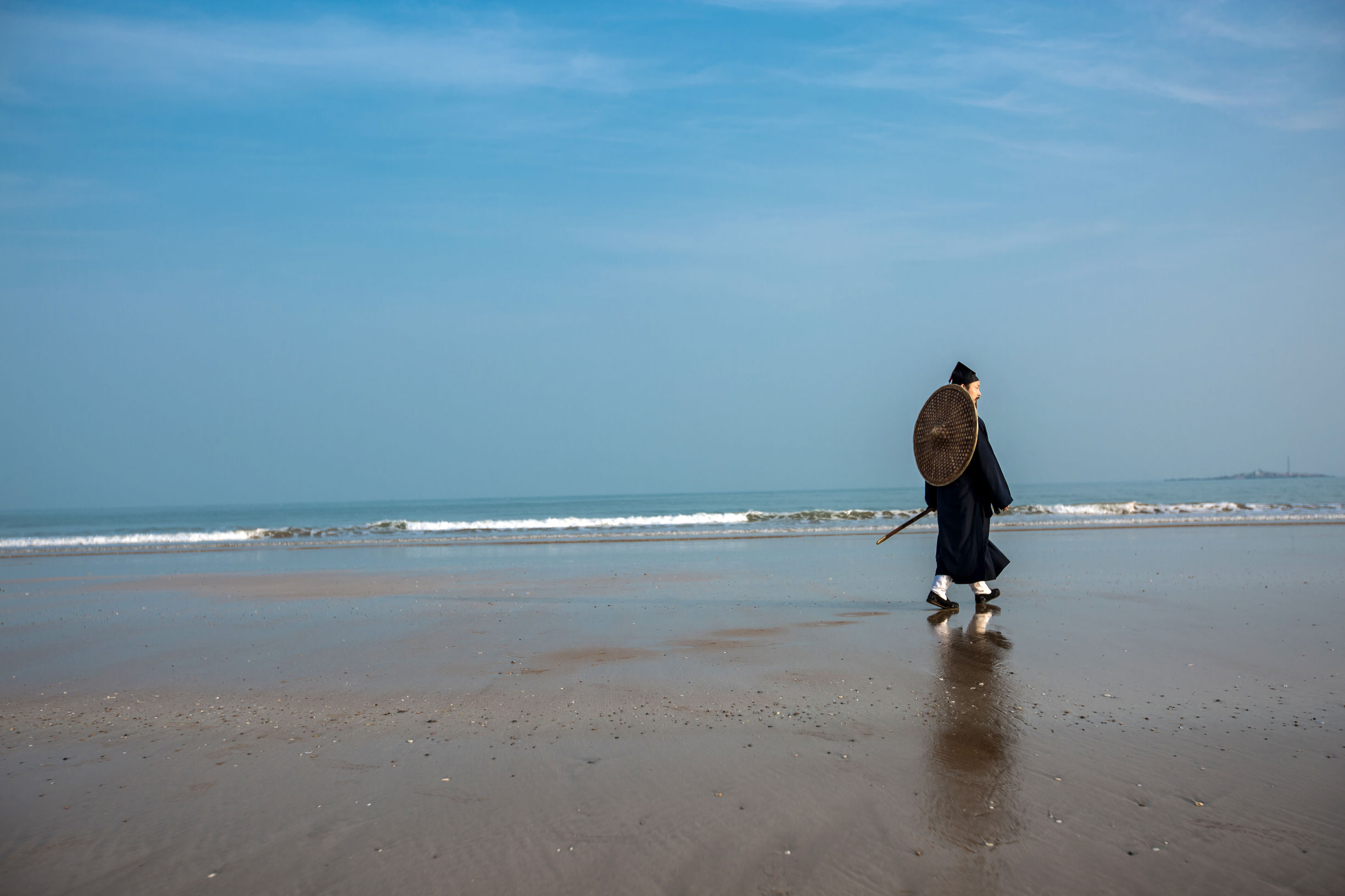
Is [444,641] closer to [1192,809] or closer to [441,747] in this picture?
[441,747]

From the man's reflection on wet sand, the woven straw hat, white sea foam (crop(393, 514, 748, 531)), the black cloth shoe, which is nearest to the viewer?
the man's reflection on wet sand

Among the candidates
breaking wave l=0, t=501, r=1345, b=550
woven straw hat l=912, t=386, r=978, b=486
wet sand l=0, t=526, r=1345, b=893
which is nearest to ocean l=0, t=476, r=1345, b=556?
breaking wave l=0, t=501, r=1345, b=550

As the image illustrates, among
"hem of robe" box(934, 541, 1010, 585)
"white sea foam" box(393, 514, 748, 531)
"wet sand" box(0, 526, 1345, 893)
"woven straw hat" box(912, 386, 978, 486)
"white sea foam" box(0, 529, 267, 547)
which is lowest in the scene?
"white sea foam" box(0, 529, 267, 547)

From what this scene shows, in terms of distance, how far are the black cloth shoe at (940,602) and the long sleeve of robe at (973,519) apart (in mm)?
248

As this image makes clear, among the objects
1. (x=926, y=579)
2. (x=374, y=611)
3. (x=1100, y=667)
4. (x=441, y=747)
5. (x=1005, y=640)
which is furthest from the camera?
(x=926, y=579)

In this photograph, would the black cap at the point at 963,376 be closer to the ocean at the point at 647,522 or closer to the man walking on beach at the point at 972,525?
the man walking on beach at the point at 972,525

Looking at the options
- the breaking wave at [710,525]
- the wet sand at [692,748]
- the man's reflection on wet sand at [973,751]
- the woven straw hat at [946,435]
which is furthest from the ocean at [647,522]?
the man's reflection on wet sand at [973,751]

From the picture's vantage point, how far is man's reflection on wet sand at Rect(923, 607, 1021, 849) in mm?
2836

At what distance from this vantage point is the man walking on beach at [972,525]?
308 inches

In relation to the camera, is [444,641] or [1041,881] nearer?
[1041,881]

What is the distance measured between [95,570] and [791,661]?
50.9 feet

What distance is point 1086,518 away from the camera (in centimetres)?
2502

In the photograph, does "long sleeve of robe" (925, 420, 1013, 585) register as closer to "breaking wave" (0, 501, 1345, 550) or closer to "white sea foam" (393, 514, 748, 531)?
"breaking wave" (0, 501, 1345, 550)

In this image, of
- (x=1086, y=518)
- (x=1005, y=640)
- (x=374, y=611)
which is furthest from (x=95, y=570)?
(x=1086, y=518)
